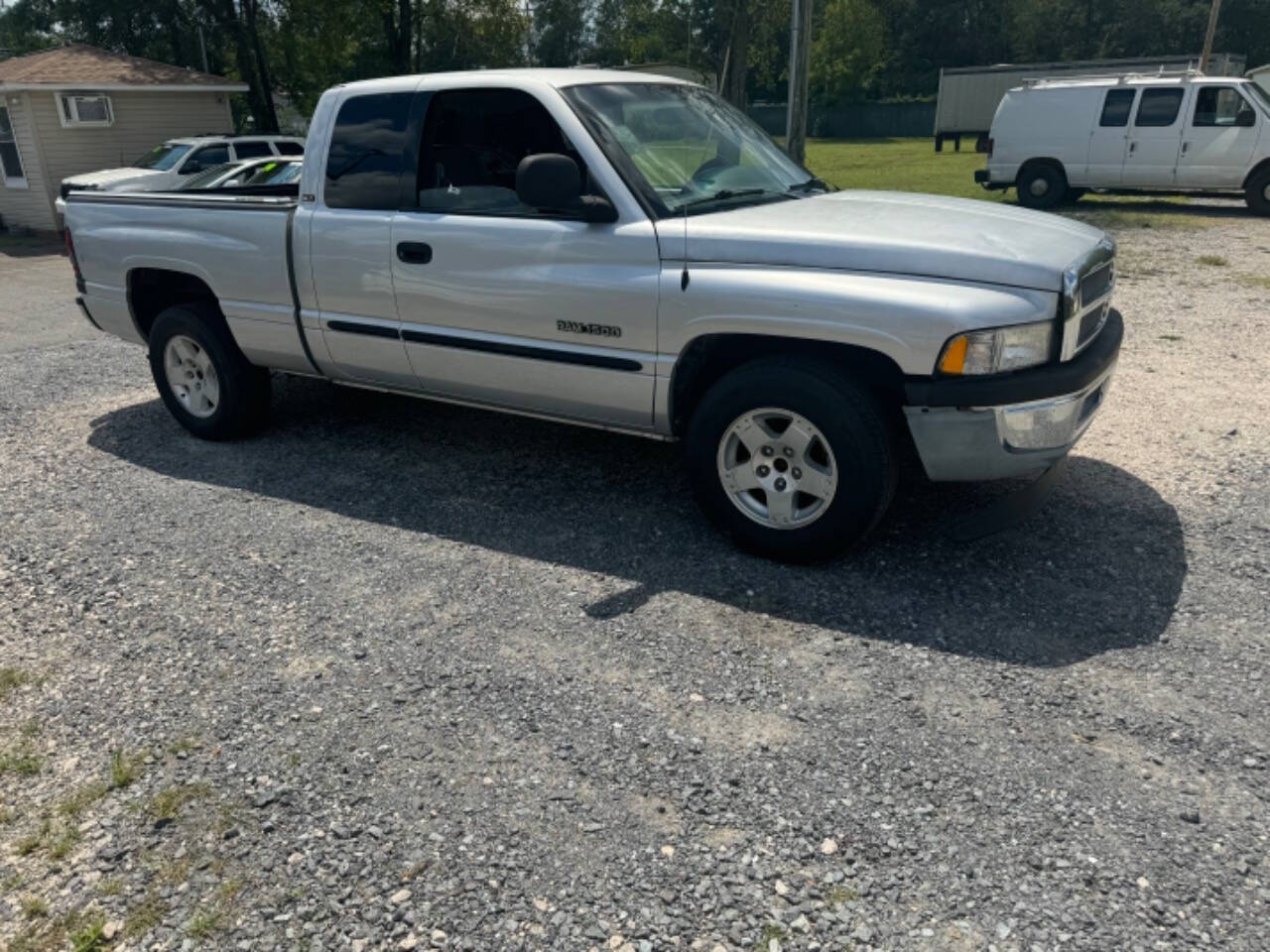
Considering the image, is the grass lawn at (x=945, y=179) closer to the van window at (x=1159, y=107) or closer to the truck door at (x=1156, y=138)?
the truck door at (x=1156, y=138)

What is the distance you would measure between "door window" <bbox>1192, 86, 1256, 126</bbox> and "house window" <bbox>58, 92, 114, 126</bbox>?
19.8m

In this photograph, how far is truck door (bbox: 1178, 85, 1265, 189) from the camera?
15.8m

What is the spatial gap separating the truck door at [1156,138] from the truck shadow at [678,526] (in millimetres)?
13818

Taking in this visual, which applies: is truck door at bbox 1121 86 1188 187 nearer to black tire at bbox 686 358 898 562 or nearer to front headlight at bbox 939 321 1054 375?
front headlight at bbox 939 321 1054 375

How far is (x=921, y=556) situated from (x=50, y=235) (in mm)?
20219

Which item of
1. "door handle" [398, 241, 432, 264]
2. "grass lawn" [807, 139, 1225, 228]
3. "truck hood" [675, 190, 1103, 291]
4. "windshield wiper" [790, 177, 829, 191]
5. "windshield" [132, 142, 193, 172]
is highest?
"windshield wiper" [790, 177, 829, 191]

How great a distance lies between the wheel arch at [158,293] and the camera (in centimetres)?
596

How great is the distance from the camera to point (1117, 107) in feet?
55.1

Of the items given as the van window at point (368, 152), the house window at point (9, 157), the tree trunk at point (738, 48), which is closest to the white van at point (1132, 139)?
the tree trunk at point (738, 48)

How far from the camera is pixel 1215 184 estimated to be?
16250mm

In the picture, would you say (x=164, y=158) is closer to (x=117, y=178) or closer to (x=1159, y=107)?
(x=117, y=178)

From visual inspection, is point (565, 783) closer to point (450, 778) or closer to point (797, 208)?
point (450, 778)

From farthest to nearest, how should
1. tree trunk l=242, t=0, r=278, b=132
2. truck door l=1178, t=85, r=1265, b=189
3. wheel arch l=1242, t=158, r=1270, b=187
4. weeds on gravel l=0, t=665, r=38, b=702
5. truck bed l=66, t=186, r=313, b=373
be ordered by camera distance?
tree trunk l=242, t=0, r=278, b=132, truck door l=1178, t=85, r=1265, b=189, wheel arch l=1242, t=158, r=1270, b=187, truck bed l=66, t=186, r=313, b=373, weeds on gravel l=0, t=665, r=38, b=702

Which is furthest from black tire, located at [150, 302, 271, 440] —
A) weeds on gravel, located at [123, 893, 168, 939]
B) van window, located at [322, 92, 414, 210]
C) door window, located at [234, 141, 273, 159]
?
door window, located at [234, 141, 273, 159]
